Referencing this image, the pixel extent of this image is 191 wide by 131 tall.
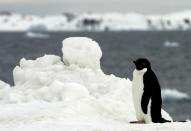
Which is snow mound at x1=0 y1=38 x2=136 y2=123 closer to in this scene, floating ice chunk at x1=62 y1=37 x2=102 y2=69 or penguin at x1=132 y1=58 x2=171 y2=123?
floating ice chunk at x1=62 y1=37 x2=102 y2=69

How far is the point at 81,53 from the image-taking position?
36.3 feet

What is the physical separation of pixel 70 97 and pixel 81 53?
52.3 inches

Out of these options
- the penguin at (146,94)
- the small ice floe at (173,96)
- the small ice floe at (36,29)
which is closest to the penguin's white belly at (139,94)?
the penguin at (146,94)

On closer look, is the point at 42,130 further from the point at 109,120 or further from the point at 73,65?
the point at 73,65

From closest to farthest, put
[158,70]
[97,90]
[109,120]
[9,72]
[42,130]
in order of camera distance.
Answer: [42,130]
[109,120]
[97,90]
[9,72]
[158,70]

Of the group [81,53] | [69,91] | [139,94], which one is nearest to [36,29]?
[81,53]

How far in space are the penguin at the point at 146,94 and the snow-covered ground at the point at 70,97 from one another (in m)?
0.32

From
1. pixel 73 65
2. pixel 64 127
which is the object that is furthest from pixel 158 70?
pixel 64 127

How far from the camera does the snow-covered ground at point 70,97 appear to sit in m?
8.10

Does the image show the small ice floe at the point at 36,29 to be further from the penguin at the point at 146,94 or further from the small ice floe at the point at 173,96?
the penguin at the point at 146,94

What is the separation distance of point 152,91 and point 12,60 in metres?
48.3

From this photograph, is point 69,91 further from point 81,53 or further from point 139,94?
point 139,94

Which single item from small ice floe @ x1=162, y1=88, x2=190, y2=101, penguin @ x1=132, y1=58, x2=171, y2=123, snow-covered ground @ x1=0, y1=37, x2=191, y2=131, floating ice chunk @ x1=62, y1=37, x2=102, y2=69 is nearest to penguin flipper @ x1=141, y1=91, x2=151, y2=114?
penguin @ x1=132, y1=58, x2=171, y2=123

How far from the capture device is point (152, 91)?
29.5 feet
